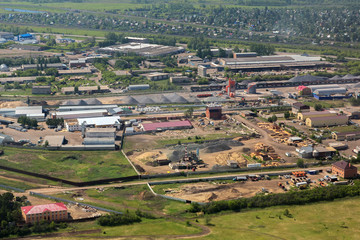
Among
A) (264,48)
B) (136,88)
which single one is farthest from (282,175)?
(264,48)

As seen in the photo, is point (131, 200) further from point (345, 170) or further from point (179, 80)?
point (179, 80)

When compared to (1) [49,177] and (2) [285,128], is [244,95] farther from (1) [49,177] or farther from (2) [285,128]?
(1) [49,177]

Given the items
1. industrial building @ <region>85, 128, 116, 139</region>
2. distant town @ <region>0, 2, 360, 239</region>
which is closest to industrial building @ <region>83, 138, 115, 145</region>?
distant town @ <region>0, 2, 360, 239</region>

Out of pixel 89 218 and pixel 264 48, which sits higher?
pixel 264 48

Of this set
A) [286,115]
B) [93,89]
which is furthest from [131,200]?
[93,89]

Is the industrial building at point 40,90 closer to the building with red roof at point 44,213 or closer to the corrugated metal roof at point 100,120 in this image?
the corrugated metal roof at point 100,120

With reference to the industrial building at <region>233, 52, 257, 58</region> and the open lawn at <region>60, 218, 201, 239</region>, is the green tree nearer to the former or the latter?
the open lawn at <region>60, 218, 201, 239</region>
